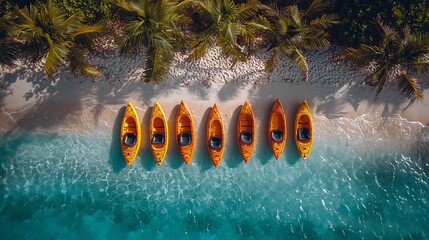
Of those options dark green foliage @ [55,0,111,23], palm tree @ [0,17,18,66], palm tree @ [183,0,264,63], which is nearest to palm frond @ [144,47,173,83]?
palm tree @ [183,0,264,63]

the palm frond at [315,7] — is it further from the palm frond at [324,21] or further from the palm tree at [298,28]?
the palm frond at [324,21]

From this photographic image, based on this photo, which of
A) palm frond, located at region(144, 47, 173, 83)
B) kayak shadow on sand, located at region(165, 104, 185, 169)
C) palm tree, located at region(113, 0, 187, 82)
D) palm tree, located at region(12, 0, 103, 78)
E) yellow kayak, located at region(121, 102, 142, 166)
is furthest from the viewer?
kayak shadow on sand, located at region(165, 104, 185, 169)

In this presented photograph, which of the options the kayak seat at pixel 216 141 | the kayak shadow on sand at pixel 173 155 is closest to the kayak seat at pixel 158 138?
the kayak shadow on sand at pixel 173 155

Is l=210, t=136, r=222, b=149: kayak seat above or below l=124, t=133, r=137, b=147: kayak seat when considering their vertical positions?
below

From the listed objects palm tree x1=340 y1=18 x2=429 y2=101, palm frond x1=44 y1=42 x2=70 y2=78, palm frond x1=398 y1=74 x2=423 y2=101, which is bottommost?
palm frond x1=398 y1=74 x2=423 y2=101

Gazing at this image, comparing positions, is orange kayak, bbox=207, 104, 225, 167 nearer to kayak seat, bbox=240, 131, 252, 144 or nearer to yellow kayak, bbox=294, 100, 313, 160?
kayak seat, bbox=240, 131, 252, 144

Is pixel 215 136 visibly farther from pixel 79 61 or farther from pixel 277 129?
pixel 79 61

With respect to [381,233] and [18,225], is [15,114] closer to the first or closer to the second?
[18,225]
